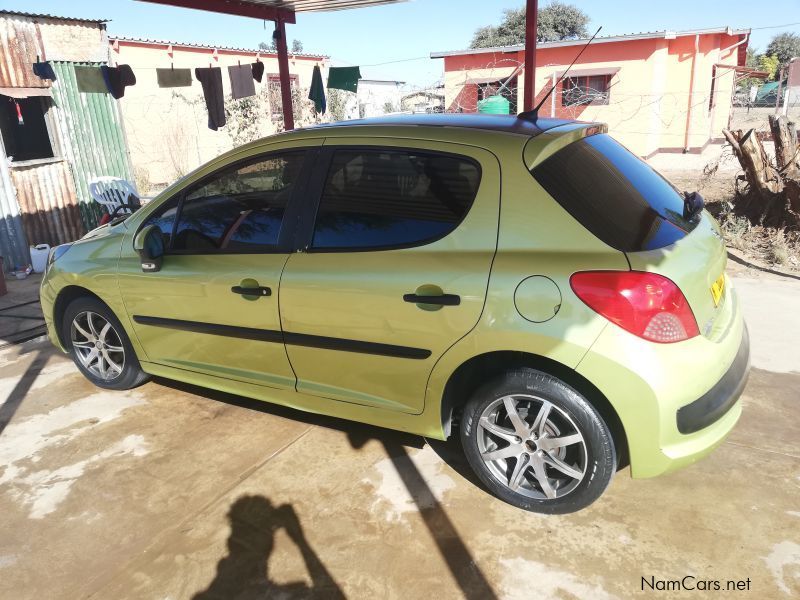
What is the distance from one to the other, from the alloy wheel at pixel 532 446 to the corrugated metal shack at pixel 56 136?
750cm

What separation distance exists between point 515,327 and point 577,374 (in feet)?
1.05

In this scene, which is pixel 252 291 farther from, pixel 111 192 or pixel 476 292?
pixel 111 192

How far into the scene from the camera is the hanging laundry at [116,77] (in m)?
7.77

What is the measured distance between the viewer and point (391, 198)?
2740 mm

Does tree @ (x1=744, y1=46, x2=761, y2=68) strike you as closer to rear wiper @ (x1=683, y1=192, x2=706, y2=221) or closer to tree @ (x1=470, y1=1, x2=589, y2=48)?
tree @ (x1=470, y1=1, x2=589, y2=48)

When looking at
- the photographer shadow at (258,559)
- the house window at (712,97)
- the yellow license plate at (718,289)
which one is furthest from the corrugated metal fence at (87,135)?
the house window at (712,97)

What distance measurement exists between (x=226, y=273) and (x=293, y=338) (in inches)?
20.5

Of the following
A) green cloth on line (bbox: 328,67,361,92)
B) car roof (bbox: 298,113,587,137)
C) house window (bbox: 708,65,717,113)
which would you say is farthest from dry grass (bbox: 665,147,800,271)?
house window (bbox: 708,65,717,113)

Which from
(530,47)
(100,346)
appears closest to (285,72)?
(530,47)

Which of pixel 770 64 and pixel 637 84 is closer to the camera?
pixel 637 84

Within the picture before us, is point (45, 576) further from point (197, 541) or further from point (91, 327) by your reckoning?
point (91, 327)

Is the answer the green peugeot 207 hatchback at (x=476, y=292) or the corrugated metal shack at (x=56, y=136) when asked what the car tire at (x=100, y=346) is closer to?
the green peugeot 207 hatchback at (x=476, y=292)

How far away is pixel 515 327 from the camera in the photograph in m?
2.39

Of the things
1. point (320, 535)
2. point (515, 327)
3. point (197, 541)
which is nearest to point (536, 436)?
point (515, 327)
